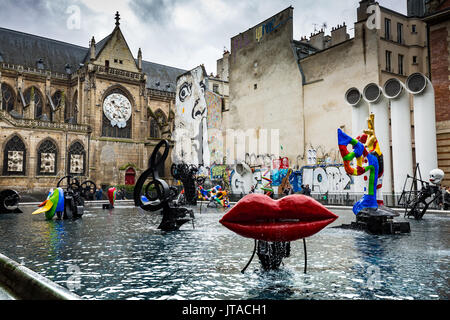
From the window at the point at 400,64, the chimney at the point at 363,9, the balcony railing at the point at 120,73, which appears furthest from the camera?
the balcony railing at the point at 120,73

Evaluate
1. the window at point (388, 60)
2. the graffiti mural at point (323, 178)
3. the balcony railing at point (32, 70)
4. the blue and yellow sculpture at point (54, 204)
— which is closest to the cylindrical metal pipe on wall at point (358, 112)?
the graffiti mural at point (323, 178)

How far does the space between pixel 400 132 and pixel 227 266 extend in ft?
61.6

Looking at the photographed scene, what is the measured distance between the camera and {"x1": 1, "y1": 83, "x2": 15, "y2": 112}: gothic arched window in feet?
149

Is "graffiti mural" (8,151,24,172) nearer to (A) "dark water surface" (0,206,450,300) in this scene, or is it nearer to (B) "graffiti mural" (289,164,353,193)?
(B) "graffiti mural" (289,164,353,193)

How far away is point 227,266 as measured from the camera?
5.71 m

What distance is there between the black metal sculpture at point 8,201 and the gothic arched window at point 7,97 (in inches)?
1236

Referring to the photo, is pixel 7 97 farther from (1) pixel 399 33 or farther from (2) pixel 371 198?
(2) pixel 371 198

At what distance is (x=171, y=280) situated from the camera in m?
4.83

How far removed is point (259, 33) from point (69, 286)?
3388cm

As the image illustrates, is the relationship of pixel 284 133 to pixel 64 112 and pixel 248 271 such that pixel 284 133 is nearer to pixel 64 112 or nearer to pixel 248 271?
pixel 248 271

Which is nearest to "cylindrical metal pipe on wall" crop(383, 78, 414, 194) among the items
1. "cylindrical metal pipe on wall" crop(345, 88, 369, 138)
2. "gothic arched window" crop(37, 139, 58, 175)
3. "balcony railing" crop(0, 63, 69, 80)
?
"cylindrical metal pipe on wall" crop(345, 88, 369, 138)

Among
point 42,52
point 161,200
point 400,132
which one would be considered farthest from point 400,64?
point 42,52

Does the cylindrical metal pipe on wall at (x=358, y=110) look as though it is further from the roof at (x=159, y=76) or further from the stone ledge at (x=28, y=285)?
the roof at (x=159, y=76)

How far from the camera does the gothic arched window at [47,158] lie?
41094 mm
